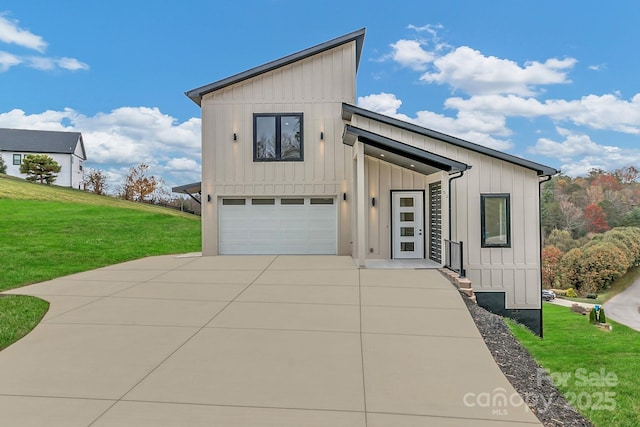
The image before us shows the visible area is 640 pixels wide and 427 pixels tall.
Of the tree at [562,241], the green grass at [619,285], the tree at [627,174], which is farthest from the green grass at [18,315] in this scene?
the tree at [627,174]

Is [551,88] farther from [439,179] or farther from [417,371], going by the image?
[417,371]

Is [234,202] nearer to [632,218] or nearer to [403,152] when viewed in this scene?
[403,152]

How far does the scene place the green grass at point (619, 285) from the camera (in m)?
40.2

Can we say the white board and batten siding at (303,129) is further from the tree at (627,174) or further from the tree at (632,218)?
the tree at (627,174)

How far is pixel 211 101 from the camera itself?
13.6 metres

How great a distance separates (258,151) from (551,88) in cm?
4958

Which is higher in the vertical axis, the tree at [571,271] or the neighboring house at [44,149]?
the neighboring house at [44,149]

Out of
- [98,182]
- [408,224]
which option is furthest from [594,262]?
[98,182]

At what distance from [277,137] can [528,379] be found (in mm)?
11142

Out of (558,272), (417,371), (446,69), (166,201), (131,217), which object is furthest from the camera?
(558,272)

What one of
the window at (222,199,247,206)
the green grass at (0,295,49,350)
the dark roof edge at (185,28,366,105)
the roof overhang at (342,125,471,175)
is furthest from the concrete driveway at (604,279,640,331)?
the green grass at (0,295,49,350)

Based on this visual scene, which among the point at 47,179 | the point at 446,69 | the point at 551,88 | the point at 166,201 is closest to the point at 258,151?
the point at 446,69

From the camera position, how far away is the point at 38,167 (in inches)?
1635

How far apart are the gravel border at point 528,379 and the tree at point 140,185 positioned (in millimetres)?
41874
